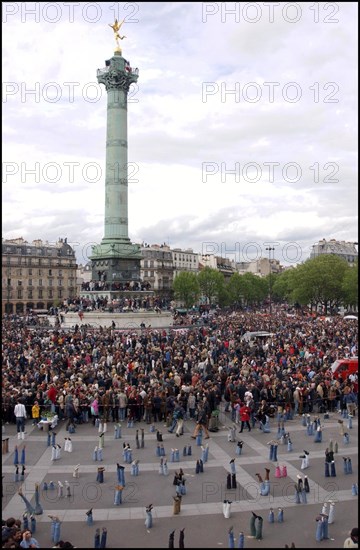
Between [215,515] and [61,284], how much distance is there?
382 feet

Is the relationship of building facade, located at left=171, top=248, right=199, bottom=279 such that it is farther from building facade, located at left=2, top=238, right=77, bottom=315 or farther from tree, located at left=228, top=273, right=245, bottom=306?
building facade, located at left=2, top=238, right=77, bottom=315

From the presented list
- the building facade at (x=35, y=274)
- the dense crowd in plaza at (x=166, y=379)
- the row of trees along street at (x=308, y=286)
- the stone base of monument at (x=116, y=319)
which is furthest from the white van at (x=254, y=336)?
the building facade at (x=35, y=274)

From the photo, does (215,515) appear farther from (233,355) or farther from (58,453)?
(233,355)

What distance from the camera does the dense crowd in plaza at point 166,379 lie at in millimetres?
22641

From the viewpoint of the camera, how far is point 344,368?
27.9m

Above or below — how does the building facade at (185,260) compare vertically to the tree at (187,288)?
above

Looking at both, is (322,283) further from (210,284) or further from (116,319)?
(116,319)

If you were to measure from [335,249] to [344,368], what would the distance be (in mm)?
142201

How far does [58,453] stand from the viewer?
1798cm

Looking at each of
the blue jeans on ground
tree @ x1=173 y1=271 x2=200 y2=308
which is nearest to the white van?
the blue jeans on ground

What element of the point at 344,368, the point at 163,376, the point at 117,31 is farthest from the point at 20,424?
the point at 117,31

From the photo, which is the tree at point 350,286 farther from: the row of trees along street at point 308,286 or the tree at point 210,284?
the tree at point 210,284

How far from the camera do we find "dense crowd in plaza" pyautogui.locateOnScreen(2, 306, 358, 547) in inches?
891

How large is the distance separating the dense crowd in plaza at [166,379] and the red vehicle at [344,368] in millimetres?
511
